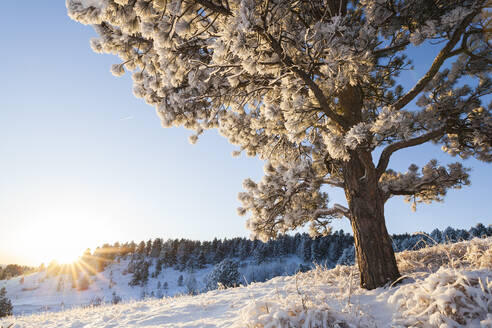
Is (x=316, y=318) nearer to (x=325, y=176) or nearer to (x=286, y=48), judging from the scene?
(x=286, y=48)

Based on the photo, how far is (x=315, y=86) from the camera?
11.3ft

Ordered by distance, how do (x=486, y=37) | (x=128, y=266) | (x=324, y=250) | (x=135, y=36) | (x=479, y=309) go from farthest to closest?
(x=128, y=266), (x=324, y=250), (x=135, y=36), (x=486, y=37), (x=479, y=309)

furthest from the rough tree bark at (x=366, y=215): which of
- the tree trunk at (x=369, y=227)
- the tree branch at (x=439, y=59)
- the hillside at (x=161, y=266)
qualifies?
the hillside at (x=161, y=266)

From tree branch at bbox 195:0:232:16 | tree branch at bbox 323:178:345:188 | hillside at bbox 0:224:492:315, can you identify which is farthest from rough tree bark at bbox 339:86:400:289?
hillside at bbox 0:224:492:315

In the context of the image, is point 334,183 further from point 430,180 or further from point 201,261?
point 201,261

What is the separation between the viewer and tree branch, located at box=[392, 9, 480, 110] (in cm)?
342

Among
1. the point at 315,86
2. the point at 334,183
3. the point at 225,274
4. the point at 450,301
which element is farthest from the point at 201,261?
the point at 450,301

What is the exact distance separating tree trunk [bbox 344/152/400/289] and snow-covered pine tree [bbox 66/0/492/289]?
17mm

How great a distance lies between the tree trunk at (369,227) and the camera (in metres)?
3.77

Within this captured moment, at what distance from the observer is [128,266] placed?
93.0 metres

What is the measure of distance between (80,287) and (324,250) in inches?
3122

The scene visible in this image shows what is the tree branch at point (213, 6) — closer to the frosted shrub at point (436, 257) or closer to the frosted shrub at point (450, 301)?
the frosted shrub at point (450, 301)

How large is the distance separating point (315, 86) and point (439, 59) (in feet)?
7.14

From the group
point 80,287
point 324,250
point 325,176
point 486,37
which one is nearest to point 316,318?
point 325,176
